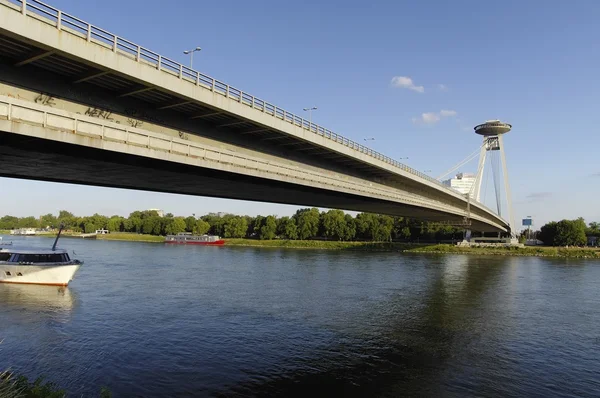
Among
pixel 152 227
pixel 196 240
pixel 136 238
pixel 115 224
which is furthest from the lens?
pixel 115 224

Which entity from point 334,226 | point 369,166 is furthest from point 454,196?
point 334,226

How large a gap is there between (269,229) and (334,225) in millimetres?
19002

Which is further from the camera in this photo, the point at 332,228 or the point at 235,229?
the point at 235,229

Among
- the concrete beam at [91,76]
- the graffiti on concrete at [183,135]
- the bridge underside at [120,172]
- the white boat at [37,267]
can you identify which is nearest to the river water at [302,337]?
the white boat at [37,267]

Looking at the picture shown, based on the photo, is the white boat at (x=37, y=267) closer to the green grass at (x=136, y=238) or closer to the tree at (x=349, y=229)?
the tree at (x=349, y=229)

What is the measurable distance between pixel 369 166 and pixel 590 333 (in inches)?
720

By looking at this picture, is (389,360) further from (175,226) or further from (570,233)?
(175,226)

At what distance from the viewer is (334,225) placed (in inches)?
4569

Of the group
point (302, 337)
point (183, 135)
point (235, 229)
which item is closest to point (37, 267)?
point (302, 337)

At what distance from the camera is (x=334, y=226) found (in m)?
116

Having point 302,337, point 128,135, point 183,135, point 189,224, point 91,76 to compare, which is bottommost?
point 302,337

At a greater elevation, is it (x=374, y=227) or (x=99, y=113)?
(x=99, y=113)

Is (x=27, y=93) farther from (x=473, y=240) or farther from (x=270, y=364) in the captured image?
(x=473, y=240)

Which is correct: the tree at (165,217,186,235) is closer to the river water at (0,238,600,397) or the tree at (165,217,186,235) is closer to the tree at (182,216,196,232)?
the tree at (182,216,196,232)
